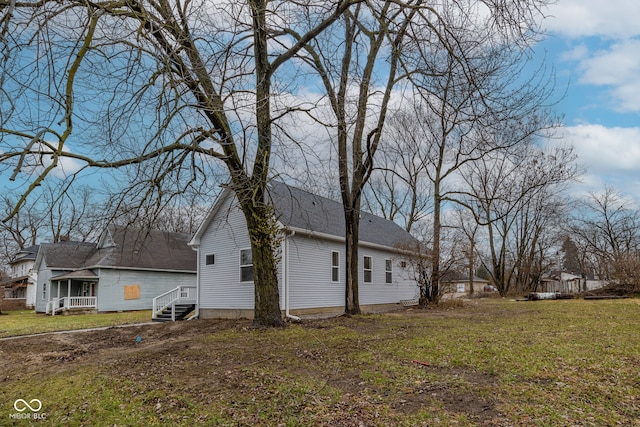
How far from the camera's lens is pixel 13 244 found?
1679 inches

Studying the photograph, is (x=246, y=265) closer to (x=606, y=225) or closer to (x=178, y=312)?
(x=178, y=312)

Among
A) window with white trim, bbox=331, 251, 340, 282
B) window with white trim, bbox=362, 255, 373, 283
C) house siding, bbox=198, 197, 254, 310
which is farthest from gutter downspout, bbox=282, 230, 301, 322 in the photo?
window with white trim, bbox=362, 255, 373, 283

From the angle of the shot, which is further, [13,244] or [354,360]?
[13,244]

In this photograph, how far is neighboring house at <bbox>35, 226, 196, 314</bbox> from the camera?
24.4m

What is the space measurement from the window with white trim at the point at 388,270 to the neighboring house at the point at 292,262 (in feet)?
2.16

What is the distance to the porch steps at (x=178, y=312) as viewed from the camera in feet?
55.8

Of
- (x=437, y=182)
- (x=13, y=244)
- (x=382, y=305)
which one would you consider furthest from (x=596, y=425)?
(x=13, y=244)

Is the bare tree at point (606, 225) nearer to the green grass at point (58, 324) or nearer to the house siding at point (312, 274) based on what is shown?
the house siding at point (312, 274)

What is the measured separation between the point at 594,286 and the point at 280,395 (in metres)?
25.8

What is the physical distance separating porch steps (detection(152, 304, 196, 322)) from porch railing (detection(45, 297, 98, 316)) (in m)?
9.22

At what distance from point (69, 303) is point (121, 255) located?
3.67 m

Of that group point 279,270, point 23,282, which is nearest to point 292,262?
point 279,270

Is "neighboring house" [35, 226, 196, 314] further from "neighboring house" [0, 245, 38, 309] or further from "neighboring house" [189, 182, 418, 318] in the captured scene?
"neighboring house" [189, 182, 418, 318]

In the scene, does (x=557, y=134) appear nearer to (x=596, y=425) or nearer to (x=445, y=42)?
(x=445, y=42)
